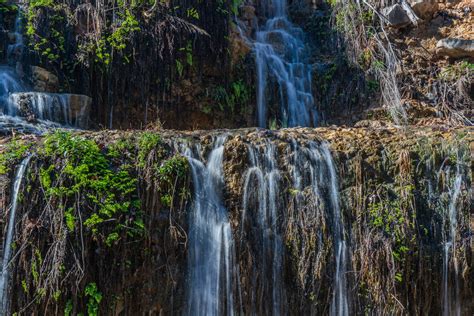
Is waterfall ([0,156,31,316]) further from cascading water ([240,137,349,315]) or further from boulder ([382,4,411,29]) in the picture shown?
boulder ([382,4,411,29])

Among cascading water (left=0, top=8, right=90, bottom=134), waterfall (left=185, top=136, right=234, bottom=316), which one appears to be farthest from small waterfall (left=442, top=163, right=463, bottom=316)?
cascading water (left=0, top=8, right=90, bottom=134)

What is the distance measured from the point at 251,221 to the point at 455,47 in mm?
6417

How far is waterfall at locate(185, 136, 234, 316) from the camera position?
493cm

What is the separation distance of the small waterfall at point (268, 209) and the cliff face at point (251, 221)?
1 cm

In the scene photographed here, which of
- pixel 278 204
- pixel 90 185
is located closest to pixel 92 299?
pixel 90 185

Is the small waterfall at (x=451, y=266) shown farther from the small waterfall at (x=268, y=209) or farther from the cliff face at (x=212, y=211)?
the small waterfall at (x=268, y=209)

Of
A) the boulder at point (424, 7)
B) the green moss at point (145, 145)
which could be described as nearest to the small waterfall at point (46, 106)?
the green moss at point (145, 145)

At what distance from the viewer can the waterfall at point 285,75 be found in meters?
9.12

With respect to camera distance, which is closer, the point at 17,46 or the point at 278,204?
the point at 278,204

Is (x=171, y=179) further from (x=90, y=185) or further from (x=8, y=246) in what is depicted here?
(x=8, y=246)

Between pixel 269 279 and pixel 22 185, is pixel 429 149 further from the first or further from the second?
pixel 22 185

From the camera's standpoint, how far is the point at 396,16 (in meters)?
9.87

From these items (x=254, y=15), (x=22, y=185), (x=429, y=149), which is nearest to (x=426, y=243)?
(x=429, y=149)

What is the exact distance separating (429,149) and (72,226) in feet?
13.9
